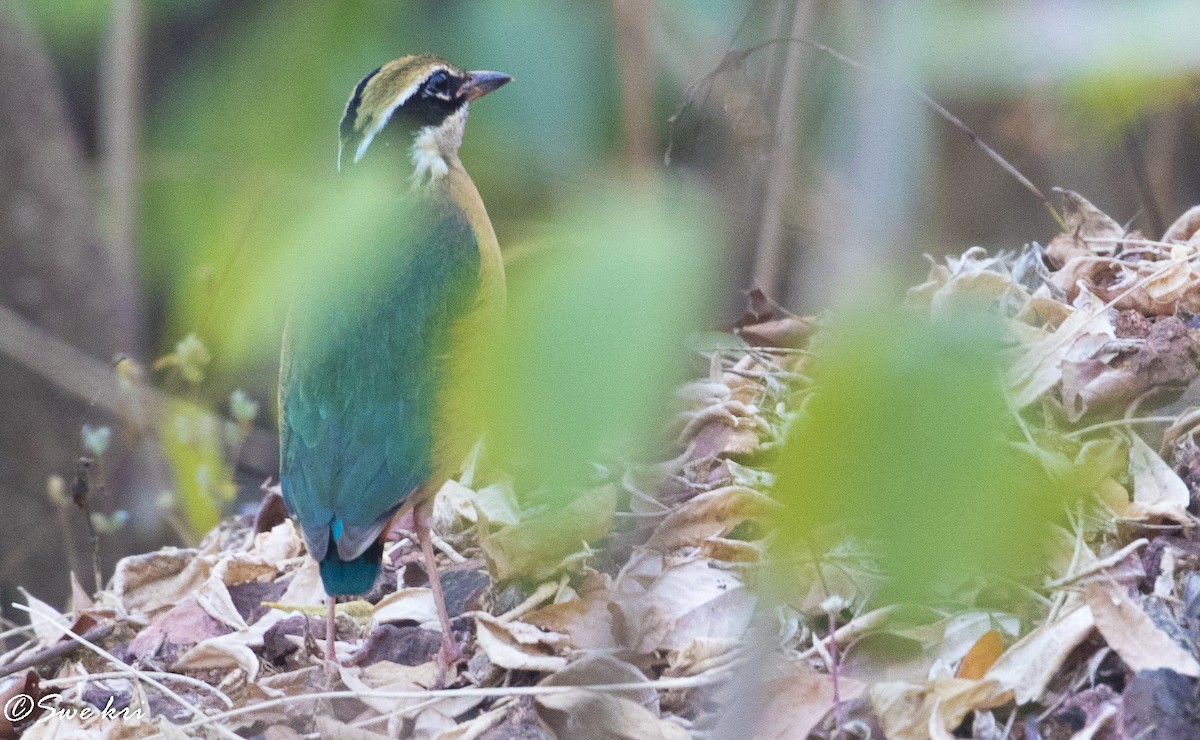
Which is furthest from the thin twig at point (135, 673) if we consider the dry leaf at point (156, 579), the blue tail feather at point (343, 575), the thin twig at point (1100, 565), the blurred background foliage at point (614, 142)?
the thin twig at point (1100, 565)

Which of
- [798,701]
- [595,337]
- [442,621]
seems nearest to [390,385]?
[442,621]

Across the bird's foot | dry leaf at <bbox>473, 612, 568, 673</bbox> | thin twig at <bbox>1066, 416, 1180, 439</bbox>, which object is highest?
thin twig at <bbox>1066, 416, 1180, 439</bbox>

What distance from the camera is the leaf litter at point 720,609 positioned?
2.31 metres

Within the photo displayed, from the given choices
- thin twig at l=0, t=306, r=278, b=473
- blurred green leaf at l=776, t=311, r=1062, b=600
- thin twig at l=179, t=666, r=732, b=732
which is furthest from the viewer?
thin twig at l=0, t=306, r=278, b=473

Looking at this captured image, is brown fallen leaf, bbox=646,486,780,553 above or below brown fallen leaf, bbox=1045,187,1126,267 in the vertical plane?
below

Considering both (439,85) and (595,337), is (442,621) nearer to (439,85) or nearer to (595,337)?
(439,85)

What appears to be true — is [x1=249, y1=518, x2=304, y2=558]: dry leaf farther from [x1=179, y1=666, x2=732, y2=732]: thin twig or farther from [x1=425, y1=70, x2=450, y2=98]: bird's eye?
[x1=425, y1=70, x2=450, y2=98]: bird's eye

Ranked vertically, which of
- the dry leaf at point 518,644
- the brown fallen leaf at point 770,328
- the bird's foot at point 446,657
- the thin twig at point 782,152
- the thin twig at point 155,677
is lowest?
the thin twig at point 155,677

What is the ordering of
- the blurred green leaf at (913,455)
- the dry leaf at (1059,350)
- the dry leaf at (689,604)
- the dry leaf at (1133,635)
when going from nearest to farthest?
the blurred green leaf at (913,455), the dry leaf at (1133,635), the dry leaf at (689,604), the dry leaf at (1059,350)

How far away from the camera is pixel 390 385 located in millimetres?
3043

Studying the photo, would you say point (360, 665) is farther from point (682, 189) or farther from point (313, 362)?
point (682, 189)

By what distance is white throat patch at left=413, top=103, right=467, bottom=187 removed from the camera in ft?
10.2

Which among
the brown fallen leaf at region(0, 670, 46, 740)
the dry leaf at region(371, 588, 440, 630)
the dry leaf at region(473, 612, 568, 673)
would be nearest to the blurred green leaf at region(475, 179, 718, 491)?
the dry leaf at region(473, 612, 568, 673)

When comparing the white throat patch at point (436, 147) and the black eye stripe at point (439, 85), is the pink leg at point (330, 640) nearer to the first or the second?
the white throat patch at point (436, 147)
